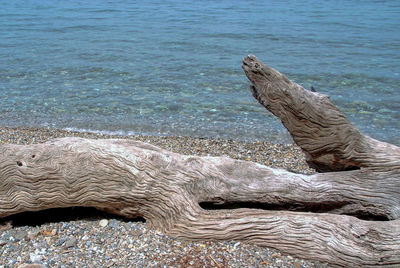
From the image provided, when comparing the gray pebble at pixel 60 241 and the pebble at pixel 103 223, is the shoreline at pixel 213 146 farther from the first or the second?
the gray pebble at pixel 60 241

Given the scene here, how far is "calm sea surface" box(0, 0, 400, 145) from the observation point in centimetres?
926

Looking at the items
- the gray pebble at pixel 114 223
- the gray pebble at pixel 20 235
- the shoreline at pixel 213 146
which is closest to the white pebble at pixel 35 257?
the gray pebble at pixel 20 235

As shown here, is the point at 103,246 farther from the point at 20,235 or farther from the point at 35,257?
the point at 20,235

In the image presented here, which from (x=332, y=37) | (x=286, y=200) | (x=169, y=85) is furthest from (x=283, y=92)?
(x=332, y=37)

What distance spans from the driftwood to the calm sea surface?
150 inches

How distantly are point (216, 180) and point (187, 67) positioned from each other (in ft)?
32.1

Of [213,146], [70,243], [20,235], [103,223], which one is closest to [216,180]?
[103,223]

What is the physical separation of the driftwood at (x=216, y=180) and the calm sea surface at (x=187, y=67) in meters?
3.80

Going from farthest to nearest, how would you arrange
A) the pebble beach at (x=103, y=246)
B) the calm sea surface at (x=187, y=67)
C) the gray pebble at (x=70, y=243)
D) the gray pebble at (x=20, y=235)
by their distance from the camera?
the calm sea surface at (x=187, y=67)
the gray pebble at (x=20, y=235)
the gray pebble at (x=70, y=243)
the pebble beach at (x=103, y=246)

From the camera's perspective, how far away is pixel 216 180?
4254 mm

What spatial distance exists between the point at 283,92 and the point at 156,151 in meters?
1.51

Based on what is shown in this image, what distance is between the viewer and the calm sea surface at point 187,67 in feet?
30.4

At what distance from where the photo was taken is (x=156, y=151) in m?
4.56

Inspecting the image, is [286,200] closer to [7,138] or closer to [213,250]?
[213,250]
